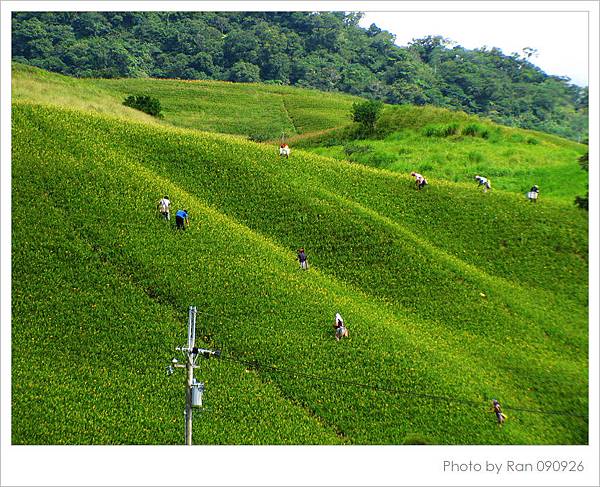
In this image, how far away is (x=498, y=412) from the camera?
26141mm

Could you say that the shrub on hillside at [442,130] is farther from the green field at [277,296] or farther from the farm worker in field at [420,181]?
the farm worker in field at [420,181]

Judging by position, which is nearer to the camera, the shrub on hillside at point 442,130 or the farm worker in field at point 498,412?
the farm worker in field at point 498,412

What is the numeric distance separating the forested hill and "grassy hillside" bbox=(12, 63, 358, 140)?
1376mm

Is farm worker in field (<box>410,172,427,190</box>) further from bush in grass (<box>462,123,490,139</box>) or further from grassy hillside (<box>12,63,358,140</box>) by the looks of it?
grassy hillside (<box>12,63,358,140</box>)

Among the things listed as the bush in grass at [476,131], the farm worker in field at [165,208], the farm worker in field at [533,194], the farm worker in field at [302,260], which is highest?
the bush in grass at [476,131]

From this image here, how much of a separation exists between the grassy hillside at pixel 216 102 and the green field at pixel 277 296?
21.9 ft

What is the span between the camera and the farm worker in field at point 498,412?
85.6 ft

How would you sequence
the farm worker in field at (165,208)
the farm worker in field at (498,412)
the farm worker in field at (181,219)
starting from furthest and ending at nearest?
the farm worker in field at (165,208)
the farm worker in field at (181,219)
the farm worker in field at (498,412)

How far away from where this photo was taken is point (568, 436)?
2633 cm

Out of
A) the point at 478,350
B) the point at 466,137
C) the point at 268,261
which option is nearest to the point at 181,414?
the point at 268,261

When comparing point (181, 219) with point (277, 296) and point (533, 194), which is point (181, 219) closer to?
point (277, 296)

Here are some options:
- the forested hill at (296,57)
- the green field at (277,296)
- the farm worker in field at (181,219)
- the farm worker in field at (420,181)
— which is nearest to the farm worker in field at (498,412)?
the green field at (277,296)

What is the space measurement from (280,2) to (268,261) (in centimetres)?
1180

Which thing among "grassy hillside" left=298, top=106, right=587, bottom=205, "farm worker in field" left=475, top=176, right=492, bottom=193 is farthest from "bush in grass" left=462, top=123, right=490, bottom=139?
"farm worker in field" left=475, top=176, right=492, bottom=193
